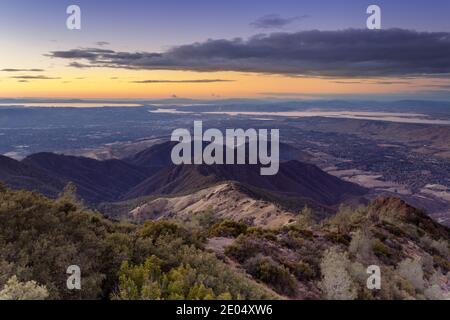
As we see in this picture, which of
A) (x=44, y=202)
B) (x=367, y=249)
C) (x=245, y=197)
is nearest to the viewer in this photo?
(x=44, y=202)

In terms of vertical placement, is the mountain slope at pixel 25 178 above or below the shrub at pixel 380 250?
below

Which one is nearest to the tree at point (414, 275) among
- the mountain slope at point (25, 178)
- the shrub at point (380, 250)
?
the shrub at point (380, 250)

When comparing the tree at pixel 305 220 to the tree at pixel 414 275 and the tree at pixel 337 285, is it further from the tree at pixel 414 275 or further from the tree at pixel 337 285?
the tree at pixel 337 285

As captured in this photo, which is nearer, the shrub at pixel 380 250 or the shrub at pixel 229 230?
the shrub at pixel 229 230

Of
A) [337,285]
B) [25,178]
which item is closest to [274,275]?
[337,285]

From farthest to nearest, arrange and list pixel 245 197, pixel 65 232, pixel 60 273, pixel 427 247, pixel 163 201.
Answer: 1. pixel 163 201
2. pixel 245 197
3. pixel 427 247
4. pixel 65 232
5. pixel 60 273

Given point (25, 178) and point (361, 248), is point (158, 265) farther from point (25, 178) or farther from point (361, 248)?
point (25, 178)

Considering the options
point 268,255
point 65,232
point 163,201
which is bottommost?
point 163,201

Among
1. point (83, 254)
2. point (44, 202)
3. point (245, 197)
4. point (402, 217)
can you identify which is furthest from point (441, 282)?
point (245, 197)

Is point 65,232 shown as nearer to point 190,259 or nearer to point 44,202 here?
point 44,202

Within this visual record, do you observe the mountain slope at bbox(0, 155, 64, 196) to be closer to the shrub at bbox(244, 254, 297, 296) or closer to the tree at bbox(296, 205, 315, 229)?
the tree at bbox(296, 205, 315, 229)

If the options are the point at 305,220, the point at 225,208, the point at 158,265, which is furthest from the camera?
the point at 225,208
